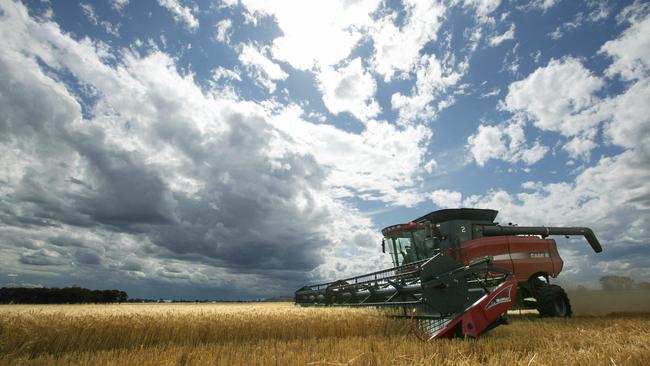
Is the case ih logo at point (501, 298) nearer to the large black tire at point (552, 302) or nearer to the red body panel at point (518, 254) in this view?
the red body panel at point (518, 254)

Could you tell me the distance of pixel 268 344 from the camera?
4527mm

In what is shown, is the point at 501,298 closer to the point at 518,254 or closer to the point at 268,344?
the point at 268,344

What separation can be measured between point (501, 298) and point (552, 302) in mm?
5989

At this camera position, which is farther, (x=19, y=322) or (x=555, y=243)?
(x=555, y=243)

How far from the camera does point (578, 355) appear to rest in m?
3.67

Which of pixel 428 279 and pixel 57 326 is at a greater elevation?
pixel 428 279

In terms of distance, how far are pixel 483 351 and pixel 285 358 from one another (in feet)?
7.56

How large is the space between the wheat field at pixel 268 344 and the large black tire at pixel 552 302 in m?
3.55

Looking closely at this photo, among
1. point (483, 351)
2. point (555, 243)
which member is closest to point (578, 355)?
point (483, 351)

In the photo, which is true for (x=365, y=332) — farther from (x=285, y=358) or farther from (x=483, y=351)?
(x=285, y=358)

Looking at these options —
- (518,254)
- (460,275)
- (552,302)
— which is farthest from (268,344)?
(552,302)

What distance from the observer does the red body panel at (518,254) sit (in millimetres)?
10008

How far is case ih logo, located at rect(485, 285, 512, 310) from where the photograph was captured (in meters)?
5.19

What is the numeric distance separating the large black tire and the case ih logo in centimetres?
570
